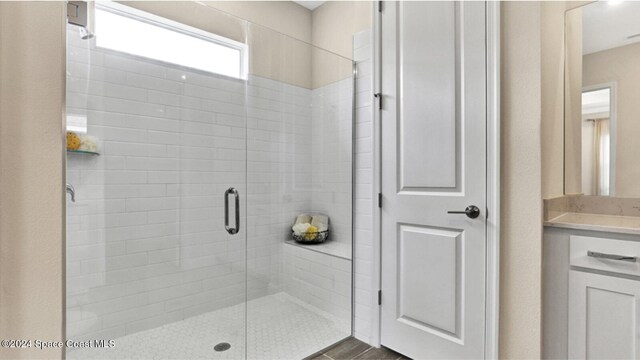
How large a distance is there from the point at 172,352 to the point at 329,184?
1443 mm

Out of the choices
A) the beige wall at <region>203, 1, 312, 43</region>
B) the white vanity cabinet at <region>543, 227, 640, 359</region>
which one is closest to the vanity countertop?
the white vanity cabinet at <region>543, 227, 640, 359</region>

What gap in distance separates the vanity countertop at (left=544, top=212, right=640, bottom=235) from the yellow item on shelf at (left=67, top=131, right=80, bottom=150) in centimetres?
241

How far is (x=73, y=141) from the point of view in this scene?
5.40 feet

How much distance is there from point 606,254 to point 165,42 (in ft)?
8.59

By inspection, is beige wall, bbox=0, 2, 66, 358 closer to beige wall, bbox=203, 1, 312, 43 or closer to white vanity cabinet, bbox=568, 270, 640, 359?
white vanity cabinet, bbox=568, 270, 640, 359

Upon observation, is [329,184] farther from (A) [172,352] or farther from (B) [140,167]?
(A) [172,352]

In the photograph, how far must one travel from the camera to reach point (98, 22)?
5.79 feet

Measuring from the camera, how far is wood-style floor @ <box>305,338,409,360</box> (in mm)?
1955

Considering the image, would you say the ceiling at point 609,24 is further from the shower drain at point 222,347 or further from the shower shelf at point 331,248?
the shower drain at point 222,347

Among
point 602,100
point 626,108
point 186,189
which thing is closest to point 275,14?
point 186,189

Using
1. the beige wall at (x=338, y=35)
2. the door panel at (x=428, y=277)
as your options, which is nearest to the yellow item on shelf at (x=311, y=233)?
the door panel at (x=428, y=277)

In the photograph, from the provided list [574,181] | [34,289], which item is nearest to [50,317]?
[34,289]

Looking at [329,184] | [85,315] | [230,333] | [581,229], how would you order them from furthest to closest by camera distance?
[329,184]
[230,333]
[85,315]
[581,229]

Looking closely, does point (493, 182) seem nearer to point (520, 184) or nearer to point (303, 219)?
point (520, 184)
